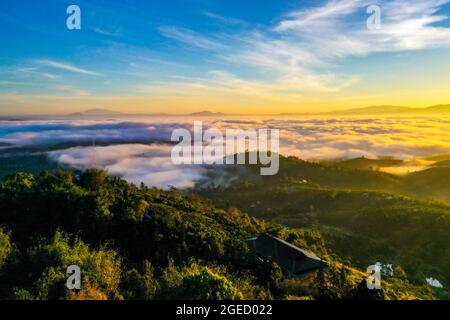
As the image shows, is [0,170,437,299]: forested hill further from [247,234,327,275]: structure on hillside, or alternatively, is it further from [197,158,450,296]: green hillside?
[197,158,450,296]: green hillside

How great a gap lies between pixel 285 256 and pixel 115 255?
18941 mm

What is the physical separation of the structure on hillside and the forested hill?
2146mm

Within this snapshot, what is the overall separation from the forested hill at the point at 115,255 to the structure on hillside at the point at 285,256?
84.5 inches

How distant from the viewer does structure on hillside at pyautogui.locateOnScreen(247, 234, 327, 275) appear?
111 feet

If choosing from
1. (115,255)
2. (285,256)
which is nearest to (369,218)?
(285,256)

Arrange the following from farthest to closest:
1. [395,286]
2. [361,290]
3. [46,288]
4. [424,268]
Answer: [424,268] < [395,286] < [361,290] < [46,288]

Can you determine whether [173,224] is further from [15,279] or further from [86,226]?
[15,279]

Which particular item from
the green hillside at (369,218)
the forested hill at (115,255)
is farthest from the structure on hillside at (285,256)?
the green hillside at (369,218)

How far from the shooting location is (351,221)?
10206cm

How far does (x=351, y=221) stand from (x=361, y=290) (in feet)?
282

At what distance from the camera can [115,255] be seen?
23.2 meters

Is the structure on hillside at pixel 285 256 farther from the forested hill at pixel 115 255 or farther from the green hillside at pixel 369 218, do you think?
the green hillside at pixel 369 218

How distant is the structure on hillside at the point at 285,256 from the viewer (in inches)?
1336

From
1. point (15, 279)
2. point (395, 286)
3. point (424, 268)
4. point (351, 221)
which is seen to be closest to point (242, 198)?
point (351, 221)
